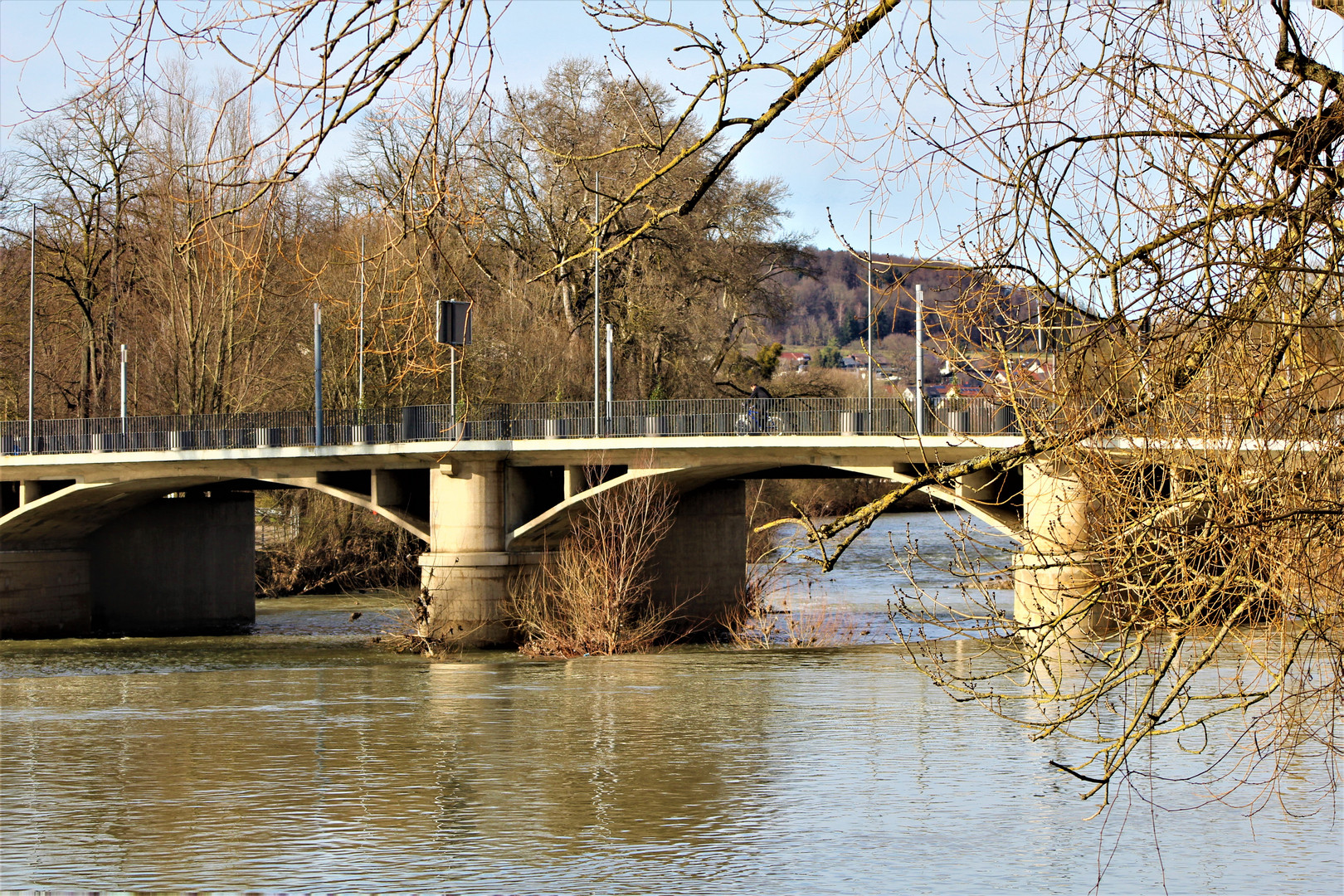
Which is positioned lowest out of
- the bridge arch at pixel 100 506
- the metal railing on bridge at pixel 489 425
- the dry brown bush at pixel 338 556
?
the dry brown bush at pixel 338 556

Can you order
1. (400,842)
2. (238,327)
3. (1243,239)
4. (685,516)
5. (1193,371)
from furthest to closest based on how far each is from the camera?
(238,327) → (685,516) → (400,842) → (1243,239) → (1193,371)

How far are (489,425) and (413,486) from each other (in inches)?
Answer: 187

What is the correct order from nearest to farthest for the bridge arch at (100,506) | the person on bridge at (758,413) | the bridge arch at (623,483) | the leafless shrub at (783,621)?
the person on bridge at (758,413) < the leafless shrub at (783,621) < the bridge arch at (623,483) < the bridge arch at (100,506)

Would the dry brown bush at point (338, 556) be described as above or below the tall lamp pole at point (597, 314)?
below

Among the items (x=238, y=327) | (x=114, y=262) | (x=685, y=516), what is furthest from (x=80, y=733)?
(x=114, y=262)

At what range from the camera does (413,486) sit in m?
39.3

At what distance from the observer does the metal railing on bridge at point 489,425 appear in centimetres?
3144

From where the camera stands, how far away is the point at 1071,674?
24.4m

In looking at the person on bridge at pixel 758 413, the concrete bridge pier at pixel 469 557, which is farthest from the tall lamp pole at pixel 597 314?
the person on bridge at pixel 758 413

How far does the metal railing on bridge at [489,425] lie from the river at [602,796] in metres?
5.48

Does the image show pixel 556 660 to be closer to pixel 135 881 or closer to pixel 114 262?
pixel 135 881

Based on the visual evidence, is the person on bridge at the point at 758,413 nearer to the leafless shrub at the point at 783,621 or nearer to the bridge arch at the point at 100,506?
the leafless shrub at the point at 783,621

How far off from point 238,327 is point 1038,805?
3603cm

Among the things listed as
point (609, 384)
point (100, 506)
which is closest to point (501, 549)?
point (609, 384)
